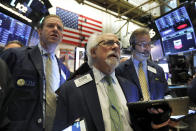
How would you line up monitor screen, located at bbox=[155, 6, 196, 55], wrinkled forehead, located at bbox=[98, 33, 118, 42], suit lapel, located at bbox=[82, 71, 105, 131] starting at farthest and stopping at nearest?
1. monitor screen, located at bbox=[155, 6, 196, 55]
2. wrinkled forehead, located at bbox=[98, 33, 118, 42]
3. suit lapel, located at bbox=[82, 71, 105, 131]

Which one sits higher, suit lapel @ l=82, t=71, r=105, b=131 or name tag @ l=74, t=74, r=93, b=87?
name tag @ l=74, t=74, r=93, b=87

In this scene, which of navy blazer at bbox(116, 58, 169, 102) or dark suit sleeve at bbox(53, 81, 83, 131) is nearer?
dark suit sleeve at bbox(53, 81, 83, 131)

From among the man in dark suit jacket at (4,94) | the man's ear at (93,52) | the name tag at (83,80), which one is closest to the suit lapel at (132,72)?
the man's ear at (93,52)

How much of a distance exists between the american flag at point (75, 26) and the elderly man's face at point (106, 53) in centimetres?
392

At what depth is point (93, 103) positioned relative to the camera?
1.27 m

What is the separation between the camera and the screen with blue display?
2529 mm

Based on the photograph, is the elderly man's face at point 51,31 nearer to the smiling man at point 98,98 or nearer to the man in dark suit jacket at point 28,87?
the man in dark suit jacket at point 28,87

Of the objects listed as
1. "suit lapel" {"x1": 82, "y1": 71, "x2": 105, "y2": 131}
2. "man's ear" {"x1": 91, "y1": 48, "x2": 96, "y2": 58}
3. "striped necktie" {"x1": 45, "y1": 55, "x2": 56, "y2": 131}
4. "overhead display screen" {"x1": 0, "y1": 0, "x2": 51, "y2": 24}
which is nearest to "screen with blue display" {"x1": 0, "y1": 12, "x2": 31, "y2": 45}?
"overhead display screen" {"x1": 0, "y1": 0, "x2": 51, "y2": 24}

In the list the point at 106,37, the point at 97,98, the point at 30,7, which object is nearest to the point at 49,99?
the point at 97,98

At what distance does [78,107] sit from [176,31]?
3559mm

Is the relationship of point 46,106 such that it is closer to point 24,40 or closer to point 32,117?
point 32,117

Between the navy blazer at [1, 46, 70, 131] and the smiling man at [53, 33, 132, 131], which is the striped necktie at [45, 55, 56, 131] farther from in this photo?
the smiling man at [53, 33, 132, 131]

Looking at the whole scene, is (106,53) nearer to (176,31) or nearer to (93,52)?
(93,52)

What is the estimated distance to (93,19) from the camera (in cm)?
621
